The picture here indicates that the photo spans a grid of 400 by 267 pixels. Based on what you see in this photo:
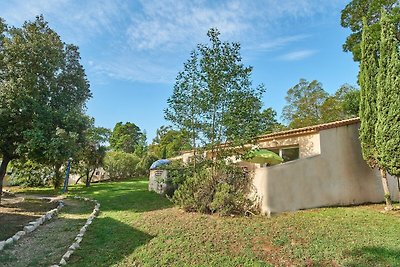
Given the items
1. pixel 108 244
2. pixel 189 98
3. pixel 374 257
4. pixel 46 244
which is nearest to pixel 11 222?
pixel 46 244

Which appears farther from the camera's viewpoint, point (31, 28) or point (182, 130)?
point (31, 28)

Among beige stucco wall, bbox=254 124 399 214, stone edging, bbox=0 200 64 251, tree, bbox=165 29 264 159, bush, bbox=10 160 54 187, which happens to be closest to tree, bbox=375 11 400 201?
beige stucco wall, bbox=254 124 399 214

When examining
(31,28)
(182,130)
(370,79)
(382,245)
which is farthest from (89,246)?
(31,28)

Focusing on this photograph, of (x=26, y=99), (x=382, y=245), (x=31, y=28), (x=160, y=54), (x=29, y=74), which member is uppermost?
(x=31, y=28)

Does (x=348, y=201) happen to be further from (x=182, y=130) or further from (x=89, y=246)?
(x=89, y=246)

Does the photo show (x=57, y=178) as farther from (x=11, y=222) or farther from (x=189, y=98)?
(x=189, y=98)

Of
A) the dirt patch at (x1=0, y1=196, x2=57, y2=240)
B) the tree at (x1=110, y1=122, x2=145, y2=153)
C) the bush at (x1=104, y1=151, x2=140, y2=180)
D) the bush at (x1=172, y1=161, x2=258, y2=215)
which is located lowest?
the dirt patch at (x1=0, y1=196, x2=57, y2=240)

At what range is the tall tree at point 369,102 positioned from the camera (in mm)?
12055

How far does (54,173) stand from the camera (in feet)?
87.1

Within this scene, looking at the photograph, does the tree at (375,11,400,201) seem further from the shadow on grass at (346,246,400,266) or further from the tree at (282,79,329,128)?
the tree at (282,79,329,128)

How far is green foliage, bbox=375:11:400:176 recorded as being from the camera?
34.8 feet

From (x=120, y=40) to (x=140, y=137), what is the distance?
165 ft

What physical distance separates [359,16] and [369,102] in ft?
39.8

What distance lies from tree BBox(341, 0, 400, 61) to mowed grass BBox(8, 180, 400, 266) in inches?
518
